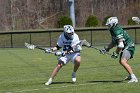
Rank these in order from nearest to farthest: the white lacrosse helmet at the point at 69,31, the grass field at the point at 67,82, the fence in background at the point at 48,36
Result: the grass field at the point at 67,82 → the white lacrosse helmet at the point at 69,31 → the fence in background at the point at 48,36

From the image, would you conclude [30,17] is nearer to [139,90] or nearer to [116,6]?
[116,6]

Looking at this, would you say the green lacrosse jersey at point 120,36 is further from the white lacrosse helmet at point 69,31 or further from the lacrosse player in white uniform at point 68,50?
the white lacrosse helmet at point 69,31

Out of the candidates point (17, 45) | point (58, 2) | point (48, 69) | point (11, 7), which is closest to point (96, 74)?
point (48, 69)

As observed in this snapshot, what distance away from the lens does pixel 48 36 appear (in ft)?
154

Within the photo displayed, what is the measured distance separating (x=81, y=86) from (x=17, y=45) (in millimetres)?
32453

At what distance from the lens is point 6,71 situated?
20062 mm

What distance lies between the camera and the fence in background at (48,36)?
45875 millimetres

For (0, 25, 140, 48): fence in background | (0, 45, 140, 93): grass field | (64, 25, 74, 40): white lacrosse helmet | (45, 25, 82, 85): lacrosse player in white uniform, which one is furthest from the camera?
(0, 25, 140, 48): fence in background

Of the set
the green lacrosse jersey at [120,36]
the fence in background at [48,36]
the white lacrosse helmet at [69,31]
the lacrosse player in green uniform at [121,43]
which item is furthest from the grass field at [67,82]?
the fence in background at [48,36]

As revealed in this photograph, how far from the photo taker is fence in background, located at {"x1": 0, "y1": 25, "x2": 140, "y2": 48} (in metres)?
45.9

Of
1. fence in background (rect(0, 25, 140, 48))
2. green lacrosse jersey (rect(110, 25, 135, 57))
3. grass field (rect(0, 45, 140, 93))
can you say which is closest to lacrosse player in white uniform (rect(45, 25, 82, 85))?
grass field (rect(0, 45, 140, 93))

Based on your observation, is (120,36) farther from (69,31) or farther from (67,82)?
(67,82)

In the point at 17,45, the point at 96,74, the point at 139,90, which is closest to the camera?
Result: the point at 139,90

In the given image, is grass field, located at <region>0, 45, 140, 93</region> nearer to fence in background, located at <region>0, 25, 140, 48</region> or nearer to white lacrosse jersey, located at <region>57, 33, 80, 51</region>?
white lacrosse jersey, located at <region>57, 33, 80, 51</region>
